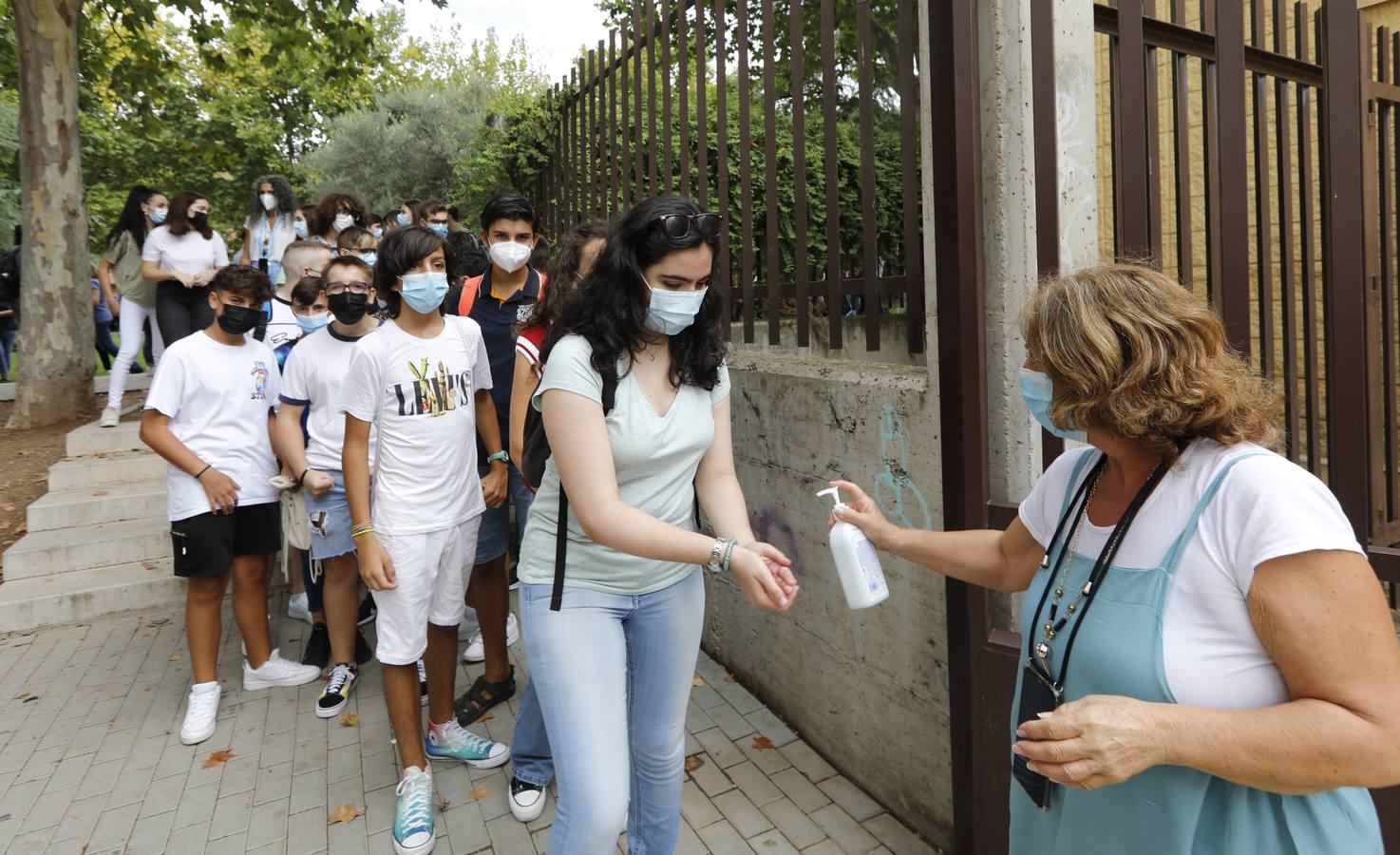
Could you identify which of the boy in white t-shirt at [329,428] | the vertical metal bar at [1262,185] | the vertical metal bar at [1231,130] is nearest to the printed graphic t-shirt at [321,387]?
the boy in white t-shirt at [329,428]

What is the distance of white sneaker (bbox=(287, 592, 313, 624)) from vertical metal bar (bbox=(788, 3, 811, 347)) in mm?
3777

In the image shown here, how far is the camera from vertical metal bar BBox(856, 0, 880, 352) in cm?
298

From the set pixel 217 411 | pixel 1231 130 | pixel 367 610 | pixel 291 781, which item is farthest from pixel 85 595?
pixel 1231 130

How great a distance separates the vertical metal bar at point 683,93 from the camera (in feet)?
13.2

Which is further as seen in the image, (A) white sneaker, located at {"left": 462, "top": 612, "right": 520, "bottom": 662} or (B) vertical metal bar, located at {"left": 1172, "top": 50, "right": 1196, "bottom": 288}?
(A) white sneaker, located at {"left": 462, "top": 612, "right": 520, "bottom": 662}

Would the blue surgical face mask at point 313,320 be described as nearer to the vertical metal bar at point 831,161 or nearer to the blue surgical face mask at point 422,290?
the blue surgical face mask at point 422,290

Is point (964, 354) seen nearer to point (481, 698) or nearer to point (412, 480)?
point (412, 480)

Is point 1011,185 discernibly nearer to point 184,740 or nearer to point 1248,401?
point 1248,401

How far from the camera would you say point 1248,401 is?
1317mm

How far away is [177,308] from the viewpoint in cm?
677

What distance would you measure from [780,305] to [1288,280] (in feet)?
6.24

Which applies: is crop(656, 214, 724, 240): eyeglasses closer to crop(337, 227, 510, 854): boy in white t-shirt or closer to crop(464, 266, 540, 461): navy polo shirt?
crop(337, 227, 510, 854): boy in white t-shirt

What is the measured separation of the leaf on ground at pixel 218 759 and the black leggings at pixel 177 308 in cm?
416

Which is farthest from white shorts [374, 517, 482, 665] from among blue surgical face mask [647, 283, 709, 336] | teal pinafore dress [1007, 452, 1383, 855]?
teal pinafore dress [1007, 452, 1383, 855]
